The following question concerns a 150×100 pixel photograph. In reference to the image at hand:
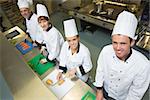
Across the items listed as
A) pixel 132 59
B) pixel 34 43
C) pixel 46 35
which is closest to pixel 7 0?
pixel 34 43

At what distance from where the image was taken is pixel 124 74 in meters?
1.11

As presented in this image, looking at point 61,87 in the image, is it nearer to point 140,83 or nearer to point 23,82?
point 23,82

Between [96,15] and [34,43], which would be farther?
[96,15]

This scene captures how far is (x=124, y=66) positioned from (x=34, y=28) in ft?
4.69

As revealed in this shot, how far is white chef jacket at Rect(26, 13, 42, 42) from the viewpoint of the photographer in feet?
6.66

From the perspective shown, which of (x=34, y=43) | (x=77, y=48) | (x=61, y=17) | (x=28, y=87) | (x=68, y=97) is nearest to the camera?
(x=28, y=87)

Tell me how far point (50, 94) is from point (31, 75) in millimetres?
229

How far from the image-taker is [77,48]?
4.66 ft

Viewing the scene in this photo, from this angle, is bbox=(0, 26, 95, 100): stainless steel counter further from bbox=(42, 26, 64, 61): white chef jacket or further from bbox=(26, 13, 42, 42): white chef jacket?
bbox=(26, 13, 42, 42): white chef jacket

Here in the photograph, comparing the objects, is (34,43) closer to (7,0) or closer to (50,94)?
(50,94)

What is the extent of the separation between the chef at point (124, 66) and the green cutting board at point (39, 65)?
57 centimetres

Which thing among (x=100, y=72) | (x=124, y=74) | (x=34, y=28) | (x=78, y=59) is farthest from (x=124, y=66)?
(x=34, y=28)

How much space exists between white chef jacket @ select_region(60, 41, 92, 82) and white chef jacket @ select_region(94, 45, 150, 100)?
214mm

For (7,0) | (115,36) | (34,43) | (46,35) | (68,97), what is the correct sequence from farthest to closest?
1. (7,0)
2. (34,43)
3. (46,35)
4. (68,97)
5. (115,36)
